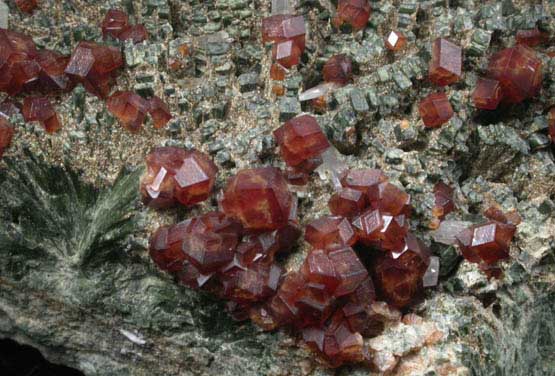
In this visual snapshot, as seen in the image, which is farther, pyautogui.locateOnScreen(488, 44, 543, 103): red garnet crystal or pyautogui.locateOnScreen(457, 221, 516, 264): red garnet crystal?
pyautogui.locateOnScreen(488, 44, 543, 103): red garnet crystal

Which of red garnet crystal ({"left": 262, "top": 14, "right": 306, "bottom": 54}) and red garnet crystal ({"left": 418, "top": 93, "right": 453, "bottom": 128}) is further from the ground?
Answer: red garnet crystal ({"left": 262, "top": 14, "right": 306, "bottom": 54})

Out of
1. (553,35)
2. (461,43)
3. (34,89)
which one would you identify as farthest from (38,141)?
(553,35)

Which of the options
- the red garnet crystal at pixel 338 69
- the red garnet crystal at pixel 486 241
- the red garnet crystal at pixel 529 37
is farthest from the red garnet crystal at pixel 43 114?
the red garnet crystal at pixel 529 37

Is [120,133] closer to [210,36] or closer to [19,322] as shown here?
[210,36]

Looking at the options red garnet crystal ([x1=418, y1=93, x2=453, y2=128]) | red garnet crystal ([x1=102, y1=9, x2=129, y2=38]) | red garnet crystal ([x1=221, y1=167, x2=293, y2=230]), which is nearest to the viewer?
red garnet crystal ([x1=221, y1=167, x2=293, y2=230])

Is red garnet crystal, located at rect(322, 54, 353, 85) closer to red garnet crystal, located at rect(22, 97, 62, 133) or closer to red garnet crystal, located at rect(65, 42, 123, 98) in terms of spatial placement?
red garnet crystal, located at rect(65, 42, 123, 98)

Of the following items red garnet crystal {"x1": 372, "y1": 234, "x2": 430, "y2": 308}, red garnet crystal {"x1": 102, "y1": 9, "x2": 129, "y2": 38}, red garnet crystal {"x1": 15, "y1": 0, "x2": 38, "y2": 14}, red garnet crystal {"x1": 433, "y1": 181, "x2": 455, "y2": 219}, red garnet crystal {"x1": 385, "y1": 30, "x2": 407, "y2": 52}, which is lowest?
red garnet crystal {"x1": 372, "y1": 234, "x2": 430, "y2": 308}

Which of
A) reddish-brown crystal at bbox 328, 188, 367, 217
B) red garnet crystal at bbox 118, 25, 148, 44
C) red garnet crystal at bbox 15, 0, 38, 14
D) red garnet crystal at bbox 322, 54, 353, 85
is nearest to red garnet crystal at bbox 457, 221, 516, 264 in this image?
reddish-brown crystal at bbox 328, 188, 367, 217
